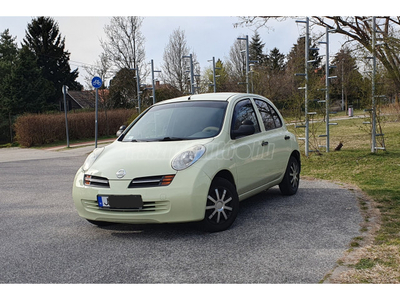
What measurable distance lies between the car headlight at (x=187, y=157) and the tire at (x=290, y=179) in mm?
2518

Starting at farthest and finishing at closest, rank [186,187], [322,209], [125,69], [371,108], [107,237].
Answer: [125,69]
[371,108]
[322,209]
[107,237]
[186,187]

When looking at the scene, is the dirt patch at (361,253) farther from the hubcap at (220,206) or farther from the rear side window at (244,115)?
the rear side window at (244,115)

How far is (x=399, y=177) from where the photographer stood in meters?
8.72

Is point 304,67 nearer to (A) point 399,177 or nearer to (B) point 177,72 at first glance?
(A) point 399,177

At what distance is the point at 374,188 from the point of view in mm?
7832

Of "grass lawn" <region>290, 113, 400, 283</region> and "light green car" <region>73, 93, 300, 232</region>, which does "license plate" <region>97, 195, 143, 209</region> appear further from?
"grass lawn" <region>290, 113, 400, 283</region>

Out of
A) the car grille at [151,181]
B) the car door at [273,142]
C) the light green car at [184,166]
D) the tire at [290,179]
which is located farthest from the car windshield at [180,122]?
the tire at [290,179]

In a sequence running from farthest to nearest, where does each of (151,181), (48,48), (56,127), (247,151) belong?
1. (48,48)
2. (56,127)
3. (247,151)
4. (151,181)

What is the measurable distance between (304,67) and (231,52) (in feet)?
125

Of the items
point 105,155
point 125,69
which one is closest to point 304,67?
point 105,155

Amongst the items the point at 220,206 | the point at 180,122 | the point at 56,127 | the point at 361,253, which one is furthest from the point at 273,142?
the point at 56,127

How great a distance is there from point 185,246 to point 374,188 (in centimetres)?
466

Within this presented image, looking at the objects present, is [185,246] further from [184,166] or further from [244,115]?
[244,115]

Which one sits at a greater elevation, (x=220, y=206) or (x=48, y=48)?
(x=48, y=48)
